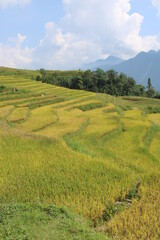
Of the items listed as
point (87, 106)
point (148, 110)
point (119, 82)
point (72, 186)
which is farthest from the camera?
point (119, 82)

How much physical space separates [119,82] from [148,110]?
25.1 m

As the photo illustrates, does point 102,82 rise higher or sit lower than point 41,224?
higher

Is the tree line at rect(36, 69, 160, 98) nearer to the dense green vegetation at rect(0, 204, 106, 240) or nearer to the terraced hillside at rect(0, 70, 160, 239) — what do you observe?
the terraced hillside at rect(0, 70, 160, 239)

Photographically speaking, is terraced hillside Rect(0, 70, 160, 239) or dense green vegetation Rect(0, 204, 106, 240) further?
terraced hillside Rect(0, 70, 160, 239)

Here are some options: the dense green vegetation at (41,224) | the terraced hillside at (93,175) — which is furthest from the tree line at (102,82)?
the dense green vegetation at (41,224)

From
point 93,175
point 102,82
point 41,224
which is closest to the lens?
point 41,224

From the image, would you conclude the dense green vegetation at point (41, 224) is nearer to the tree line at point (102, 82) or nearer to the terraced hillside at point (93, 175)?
the terraced hillside at point (93, 175)

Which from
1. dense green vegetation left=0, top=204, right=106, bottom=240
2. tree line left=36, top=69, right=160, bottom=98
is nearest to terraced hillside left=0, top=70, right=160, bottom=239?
dense green vegetation left=0, top=204, right=106, bottom=240

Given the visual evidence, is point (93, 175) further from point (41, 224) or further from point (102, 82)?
point (102, 82)

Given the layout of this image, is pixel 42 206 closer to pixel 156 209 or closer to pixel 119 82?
pixel 156 209

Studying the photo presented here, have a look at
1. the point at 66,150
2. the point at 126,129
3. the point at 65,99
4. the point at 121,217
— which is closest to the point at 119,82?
the point at 65,99

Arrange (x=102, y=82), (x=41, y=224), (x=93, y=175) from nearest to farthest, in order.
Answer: (x=41, y=224) → (x=93, y=175) → (x=102, y=82)

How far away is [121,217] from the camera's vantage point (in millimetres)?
4543

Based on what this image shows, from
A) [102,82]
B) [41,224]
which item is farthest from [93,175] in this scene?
[102,82]
